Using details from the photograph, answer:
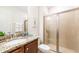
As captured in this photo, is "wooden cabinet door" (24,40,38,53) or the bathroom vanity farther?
"wooden cabinet door" (24,40,38,53)

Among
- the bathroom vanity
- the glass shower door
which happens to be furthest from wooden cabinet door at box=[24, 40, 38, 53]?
the glass shower door

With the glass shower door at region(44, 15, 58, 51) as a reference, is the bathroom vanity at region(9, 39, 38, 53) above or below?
below

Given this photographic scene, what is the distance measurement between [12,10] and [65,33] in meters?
0.99

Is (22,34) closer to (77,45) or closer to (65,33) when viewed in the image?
(65,33)

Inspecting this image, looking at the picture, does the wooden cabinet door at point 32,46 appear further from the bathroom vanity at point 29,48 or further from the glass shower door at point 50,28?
the glass shower door at point 50,28

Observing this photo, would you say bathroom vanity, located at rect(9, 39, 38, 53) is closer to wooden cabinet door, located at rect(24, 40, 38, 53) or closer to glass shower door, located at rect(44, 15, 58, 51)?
wooden cabinet door, located at rect(24, 40, 38, 53)

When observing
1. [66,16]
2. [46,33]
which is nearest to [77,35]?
[66,16]

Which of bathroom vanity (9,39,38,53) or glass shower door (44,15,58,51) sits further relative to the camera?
glass shower door (44,15,58,51)

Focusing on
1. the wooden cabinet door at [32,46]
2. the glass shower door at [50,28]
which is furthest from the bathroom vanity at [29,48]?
the glass shower door at [50,28]

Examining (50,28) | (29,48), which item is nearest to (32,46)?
(29,48)

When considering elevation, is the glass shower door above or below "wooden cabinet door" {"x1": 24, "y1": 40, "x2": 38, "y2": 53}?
above
